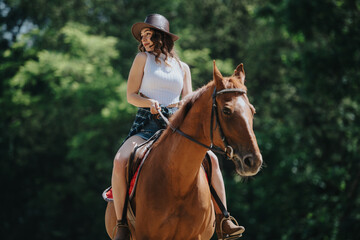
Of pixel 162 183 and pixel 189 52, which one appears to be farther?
pixel 189 52

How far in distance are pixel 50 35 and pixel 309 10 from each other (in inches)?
526

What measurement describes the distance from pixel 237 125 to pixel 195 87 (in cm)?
1551

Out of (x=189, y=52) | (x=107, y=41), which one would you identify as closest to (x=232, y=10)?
(x=189, y=52)

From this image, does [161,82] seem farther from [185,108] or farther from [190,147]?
[190,147]

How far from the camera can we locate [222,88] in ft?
11.4

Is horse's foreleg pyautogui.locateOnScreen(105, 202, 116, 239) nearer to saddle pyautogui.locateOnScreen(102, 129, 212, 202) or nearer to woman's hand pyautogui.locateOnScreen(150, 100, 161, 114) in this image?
saddle pyautogui.locateOnScreen(102, 129, 212, 202)

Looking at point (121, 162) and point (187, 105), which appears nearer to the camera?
point (187, 105)

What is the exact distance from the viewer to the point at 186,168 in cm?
379

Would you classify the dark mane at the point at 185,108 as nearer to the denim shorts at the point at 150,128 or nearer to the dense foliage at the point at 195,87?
the denim shorts at the point at 150,128

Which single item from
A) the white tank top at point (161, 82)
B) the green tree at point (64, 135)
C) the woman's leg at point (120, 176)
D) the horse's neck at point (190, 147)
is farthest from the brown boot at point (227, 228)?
the green tree at point (64, 135)

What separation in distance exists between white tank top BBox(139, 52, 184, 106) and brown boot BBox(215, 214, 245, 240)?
4.46ft

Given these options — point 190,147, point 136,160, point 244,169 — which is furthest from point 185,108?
point 244,169

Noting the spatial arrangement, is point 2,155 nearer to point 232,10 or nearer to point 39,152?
point 39,152

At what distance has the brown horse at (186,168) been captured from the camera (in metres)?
3.47
